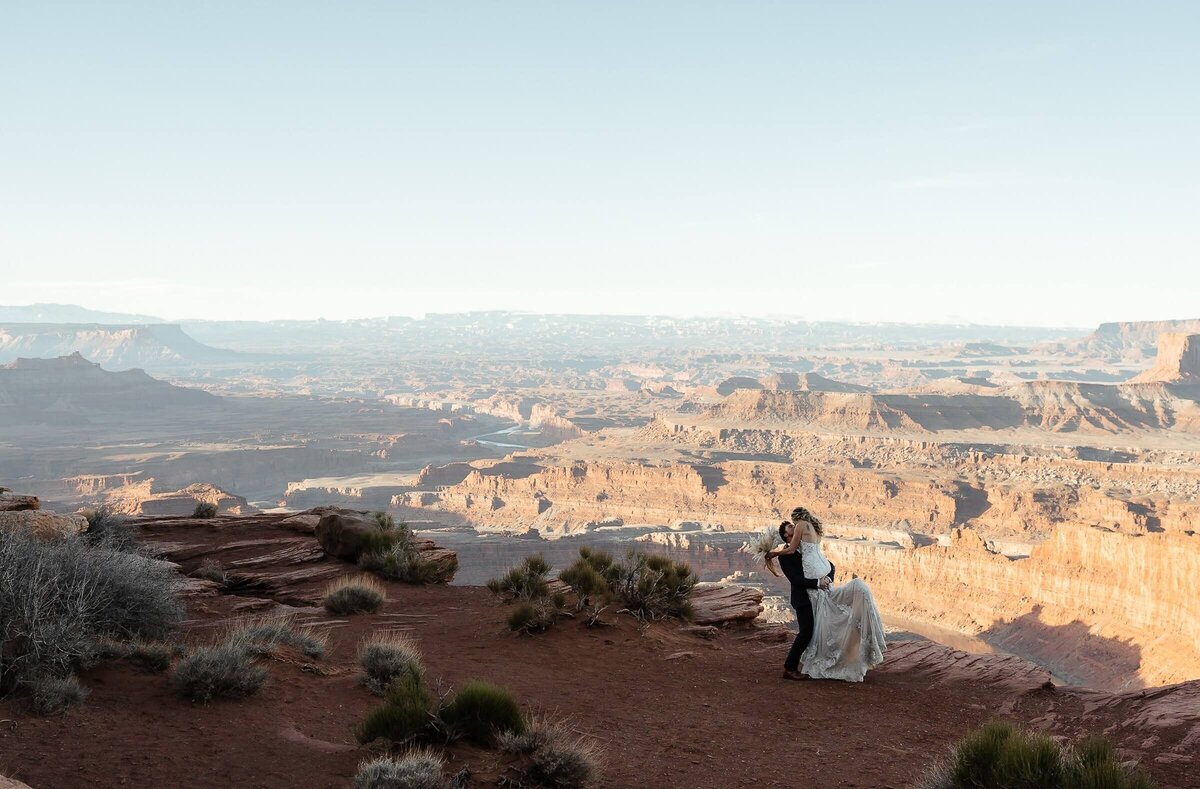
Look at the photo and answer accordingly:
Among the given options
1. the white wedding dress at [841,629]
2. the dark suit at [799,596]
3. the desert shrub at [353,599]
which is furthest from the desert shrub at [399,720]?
the desert shrub at [353,599]

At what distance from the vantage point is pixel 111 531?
1479 cm

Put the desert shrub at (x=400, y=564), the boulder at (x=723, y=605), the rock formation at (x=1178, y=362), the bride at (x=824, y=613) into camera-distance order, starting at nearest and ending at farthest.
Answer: the bride at (x=824, y=613) → the boulder at (x=723, y=605) → the desert shrub at (x=400, y=564) → the rock formation at (x=1178, y=362)

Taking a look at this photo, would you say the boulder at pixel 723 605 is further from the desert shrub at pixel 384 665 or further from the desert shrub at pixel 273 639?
the desert shrub at pixel 273 639

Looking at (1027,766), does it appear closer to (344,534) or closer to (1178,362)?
(344,534)

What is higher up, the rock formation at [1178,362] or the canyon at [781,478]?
the rock formation at [1178,362]

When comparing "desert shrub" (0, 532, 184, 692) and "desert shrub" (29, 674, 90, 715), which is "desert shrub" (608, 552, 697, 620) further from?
"desert shrub" (29, 674, 90, 715)

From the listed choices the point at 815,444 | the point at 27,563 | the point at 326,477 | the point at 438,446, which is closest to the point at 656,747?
the point at 27,563

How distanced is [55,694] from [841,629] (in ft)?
26.6

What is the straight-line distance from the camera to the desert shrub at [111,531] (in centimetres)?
1414

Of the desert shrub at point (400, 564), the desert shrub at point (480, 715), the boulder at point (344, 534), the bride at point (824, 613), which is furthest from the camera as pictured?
the boulder at point (344, 534)

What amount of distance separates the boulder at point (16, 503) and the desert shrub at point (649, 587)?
1011cm

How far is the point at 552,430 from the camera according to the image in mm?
138750

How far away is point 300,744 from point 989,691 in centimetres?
781

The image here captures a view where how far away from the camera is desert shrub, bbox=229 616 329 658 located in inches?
338
